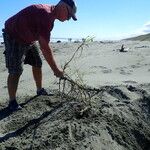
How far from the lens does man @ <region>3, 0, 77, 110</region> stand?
563cm

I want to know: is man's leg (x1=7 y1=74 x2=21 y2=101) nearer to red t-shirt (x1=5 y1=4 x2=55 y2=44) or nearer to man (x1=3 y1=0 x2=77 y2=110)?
man (x1=3 y1=0 x2=77 y2=110)

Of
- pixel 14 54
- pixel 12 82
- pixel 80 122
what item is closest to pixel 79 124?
pixel 80 122

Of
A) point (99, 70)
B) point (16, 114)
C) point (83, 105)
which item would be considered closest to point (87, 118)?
point (83, 105)

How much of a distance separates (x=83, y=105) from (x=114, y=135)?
0.75 metres

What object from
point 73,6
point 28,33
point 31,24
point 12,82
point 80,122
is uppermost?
point 73,6

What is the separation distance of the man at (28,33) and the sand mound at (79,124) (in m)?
0.48

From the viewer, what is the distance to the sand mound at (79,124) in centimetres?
491

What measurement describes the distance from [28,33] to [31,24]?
0.48 ft

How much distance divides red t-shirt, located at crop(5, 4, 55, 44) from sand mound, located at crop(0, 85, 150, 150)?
39.1 inches

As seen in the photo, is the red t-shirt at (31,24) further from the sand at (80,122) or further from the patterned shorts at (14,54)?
the sand at (80,122)

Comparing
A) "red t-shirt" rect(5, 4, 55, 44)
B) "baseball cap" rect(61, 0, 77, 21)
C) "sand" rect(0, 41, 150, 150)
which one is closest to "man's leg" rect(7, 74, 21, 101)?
"sand" rect(0, 41, 150, 150)

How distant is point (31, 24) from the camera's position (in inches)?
233

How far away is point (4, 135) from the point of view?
209 inches

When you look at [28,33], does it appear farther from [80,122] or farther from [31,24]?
[80,122]
